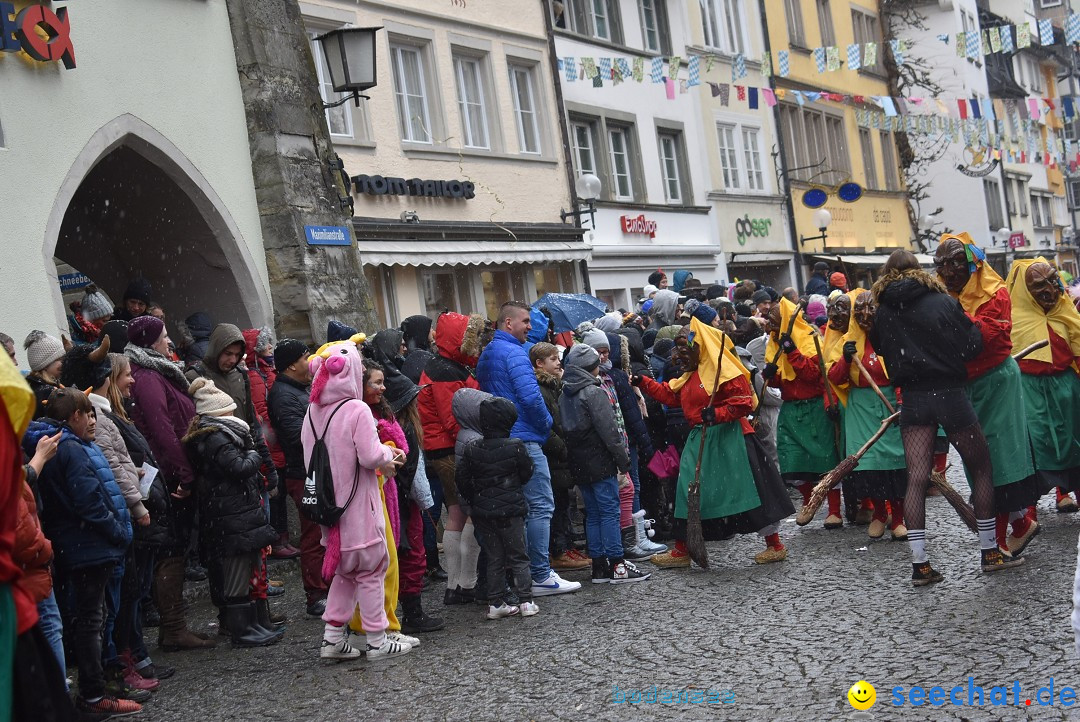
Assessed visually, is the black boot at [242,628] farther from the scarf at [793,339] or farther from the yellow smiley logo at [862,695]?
the scarf at [793,339]

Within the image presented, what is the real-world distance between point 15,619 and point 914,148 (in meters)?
40.6

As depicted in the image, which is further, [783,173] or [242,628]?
[783,173]

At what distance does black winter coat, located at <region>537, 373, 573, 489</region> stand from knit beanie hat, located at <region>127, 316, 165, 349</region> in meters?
2.61

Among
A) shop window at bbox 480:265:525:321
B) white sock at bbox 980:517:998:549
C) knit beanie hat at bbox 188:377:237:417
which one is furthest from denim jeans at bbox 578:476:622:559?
shop window at bbox 480:265:525:321

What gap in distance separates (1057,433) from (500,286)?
11.9 m

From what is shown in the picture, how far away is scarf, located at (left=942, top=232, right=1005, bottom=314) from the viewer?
26.9 feet

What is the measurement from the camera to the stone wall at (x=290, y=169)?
43.5 ft

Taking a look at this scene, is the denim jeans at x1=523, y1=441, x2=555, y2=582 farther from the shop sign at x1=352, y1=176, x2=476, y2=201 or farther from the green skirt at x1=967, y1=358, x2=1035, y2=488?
the shop sign at x1=352, y1=176, x2=476, y2=201

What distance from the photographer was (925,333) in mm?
7777

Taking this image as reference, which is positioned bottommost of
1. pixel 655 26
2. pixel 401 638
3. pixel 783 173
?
pixel 401 638

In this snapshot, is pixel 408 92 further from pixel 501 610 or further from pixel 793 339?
pixel 501 610

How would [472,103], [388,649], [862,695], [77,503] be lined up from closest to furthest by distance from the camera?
[862,695]
[77,503]
[388,649]
[472,103]

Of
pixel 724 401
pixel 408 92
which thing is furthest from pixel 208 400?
pixel 408 92

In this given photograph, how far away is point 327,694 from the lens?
669cm
